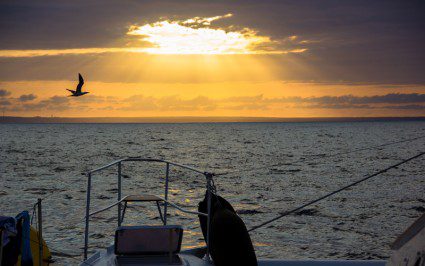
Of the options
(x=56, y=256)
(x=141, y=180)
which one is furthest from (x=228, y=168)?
(x=56, y=256)

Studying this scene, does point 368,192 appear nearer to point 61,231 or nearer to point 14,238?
→ point 61,231

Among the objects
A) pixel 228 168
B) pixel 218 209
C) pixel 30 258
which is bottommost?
pixel 228 168

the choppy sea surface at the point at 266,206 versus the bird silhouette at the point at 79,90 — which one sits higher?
the bird silhouette at the point at 79,90

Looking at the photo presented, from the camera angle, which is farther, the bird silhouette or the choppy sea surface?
the bird silhouette

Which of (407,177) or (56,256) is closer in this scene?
(56,256)

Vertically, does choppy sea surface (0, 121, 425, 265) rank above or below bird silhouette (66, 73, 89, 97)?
below

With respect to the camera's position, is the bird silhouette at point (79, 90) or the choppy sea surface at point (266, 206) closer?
the choppy sea surface at point (266, 206)

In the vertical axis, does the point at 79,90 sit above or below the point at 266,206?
above

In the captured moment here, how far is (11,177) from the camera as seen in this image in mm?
45281

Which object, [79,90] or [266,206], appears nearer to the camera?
[266,206]

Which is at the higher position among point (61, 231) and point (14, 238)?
point (14, 238)

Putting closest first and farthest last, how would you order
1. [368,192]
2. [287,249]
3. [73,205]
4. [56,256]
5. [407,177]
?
[56,256]
[287,249]
[73,205]
[368,192]
[407,177]

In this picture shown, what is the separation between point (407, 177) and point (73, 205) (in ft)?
101

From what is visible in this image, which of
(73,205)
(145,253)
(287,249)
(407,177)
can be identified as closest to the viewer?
(145,253)
